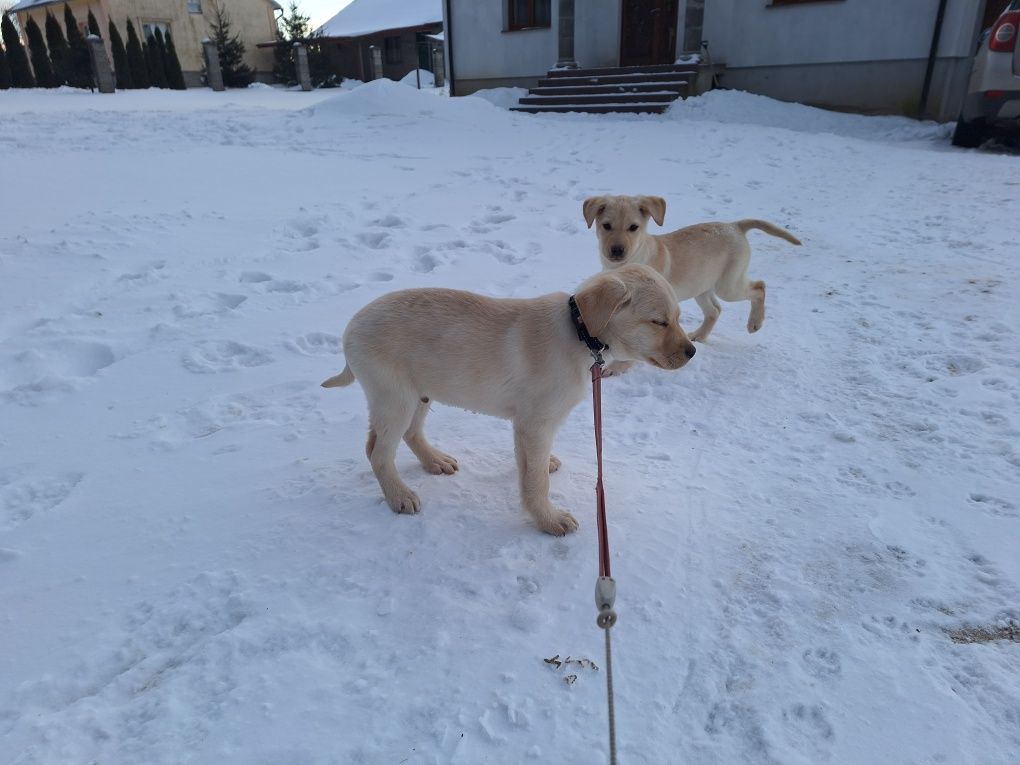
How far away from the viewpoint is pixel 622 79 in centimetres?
1773

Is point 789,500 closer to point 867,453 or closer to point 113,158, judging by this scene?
point 867,453

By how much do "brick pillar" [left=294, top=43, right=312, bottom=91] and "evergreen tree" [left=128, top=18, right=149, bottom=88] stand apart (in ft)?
23.5

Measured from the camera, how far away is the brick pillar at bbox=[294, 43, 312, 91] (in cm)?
3269

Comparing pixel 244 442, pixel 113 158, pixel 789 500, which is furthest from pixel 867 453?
pixel 113 158

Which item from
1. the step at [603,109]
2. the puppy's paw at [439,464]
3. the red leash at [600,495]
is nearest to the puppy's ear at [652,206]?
the red leash at [600,495]

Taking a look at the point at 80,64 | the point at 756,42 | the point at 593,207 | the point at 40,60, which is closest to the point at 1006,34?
the point at 756,42

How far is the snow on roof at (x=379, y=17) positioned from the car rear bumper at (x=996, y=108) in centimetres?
3373

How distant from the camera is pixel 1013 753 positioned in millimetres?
1888

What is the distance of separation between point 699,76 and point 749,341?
14540 millimetres

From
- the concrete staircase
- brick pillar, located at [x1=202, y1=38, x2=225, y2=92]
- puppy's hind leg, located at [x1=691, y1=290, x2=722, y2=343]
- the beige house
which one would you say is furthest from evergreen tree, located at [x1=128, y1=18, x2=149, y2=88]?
puppy's hind leg, located at [x1=691, y1=290, x2=722, y2=343]

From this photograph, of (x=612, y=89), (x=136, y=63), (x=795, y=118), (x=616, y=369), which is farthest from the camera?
(x=136, y=63)

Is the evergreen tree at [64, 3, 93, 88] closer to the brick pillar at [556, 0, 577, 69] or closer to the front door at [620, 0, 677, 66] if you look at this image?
the brick pillar at [556, 0, 577, 69]

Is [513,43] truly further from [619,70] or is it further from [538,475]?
[538,475]

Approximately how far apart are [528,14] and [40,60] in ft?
79.8
